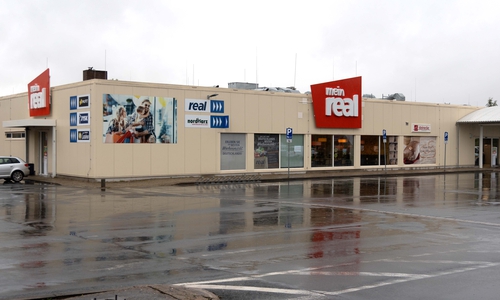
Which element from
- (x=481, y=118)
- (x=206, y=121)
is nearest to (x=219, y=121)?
(x=206, y=121)

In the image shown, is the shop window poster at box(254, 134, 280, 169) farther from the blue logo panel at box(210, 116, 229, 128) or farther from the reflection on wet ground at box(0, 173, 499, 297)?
the reflection on wet ground at box(0, 173, 499, 297)

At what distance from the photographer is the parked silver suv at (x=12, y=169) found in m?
32.1

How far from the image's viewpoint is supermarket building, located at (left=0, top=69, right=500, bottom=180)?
3234 centimetres

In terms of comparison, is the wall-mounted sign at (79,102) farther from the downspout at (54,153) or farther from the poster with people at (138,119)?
the downspout at (54,153)

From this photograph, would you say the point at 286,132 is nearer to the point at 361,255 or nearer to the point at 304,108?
the point at 304,108

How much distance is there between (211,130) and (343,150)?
11.7 metres

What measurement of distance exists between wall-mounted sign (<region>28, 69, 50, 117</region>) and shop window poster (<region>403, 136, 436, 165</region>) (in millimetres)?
26951

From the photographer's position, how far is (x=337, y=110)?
41.7 meters

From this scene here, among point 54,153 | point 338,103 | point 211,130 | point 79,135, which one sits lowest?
point 54,153

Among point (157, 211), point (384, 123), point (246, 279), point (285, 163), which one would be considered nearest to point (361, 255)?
point (246, 279)

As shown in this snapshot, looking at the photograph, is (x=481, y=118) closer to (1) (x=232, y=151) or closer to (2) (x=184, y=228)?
(1) (x=232, y=151)

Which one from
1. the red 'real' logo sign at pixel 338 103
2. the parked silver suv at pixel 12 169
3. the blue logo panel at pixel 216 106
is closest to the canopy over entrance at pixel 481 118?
the red 'real' logo sign at pixel 338 103

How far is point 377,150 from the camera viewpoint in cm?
4497

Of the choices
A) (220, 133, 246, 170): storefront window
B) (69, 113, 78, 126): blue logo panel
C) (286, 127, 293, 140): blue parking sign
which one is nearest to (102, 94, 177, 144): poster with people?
(69, 113, 78, 126): blue logo panel
